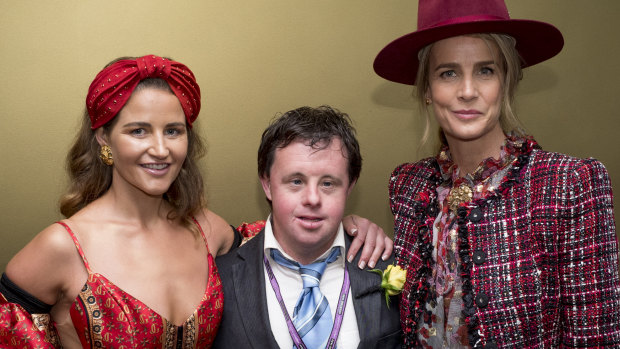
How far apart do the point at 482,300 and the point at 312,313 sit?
57 centimetres

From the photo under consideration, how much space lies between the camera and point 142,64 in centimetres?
197

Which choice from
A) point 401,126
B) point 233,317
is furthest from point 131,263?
point 401,126

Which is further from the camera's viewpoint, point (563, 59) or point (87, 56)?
point (563, 59)

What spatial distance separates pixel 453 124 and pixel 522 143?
252 millimetres

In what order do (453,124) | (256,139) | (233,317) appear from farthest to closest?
(256,139) < (233,317) < (453,124)

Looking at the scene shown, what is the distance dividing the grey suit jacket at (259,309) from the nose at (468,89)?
Answer: 706 mm

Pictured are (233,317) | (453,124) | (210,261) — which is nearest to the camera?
(453,124)

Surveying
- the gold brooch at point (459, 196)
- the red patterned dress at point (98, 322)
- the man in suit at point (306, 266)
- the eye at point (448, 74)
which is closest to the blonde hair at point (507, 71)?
the eye at point (448, 74)

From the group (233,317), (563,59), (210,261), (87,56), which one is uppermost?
(87,56)

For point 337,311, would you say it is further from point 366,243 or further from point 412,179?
point 412,179

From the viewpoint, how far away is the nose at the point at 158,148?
1.96 metres

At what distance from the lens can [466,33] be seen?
6.17 feet

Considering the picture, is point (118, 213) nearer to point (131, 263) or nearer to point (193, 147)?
point (131, 263)

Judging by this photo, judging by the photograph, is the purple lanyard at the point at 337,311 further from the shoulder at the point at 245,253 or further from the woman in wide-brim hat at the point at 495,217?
the woman in wide-brim hat at the point at 495,217
